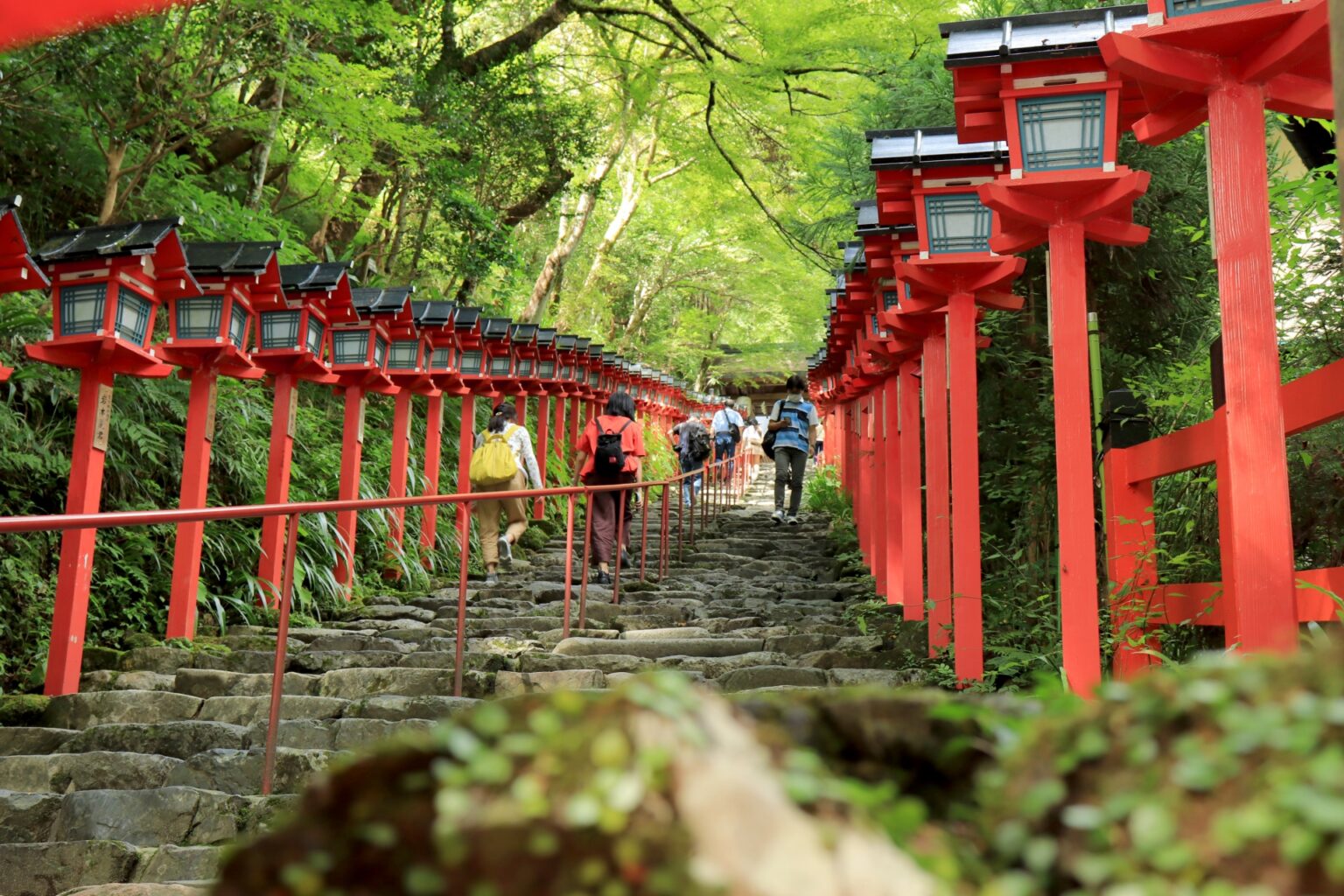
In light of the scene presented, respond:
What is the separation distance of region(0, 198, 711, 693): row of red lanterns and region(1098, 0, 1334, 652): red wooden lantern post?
5.11 metres

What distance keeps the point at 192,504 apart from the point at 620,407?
407cm

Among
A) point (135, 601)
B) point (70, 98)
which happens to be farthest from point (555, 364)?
point (135, 601)

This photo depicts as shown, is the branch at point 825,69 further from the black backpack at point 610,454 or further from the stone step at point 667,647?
the stone step at point 667,647

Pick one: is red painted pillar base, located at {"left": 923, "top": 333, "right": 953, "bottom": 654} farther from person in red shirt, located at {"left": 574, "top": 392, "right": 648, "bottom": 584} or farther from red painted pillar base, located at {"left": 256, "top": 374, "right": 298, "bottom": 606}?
red painted pillar base, located at {"left": 256, "top": 374, "right": 298, "bottom": 606}

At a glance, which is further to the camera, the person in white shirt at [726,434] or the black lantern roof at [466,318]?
the person in white shirt at [726,434]

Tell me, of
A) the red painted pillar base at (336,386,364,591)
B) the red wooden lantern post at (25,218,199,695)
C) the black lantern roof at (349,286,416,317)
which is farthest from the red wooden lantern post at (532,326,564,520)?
the red wooden lantern post at (25,218,199,695)

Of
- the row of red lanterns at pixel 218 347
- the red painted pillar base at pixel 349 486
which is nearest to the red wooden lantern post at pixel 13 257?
the row of red lanterns at pixel 218 347

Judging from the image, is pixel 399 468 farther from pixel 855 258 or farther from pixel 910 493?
pixel 910 493

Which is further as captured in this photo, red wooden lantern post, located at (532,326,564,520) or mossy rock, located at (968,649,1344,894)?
red wooden lantern post, located at (532,326,564,520)

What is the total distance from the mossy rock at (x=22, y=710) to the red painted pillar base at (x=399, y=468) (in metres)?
4.62

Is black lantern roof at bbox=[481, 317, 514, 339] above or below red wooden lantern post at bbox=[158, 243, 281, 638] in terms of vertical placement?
above

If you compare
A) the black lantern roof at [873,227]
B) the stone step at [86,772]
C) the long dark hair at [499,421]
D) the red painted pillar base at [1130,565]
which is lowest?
the stone step at [86,772]

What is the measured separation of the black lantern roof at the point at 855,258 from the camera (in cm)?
870

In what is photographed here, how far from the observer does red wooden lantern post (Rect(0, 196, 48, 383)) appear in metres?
5.36
